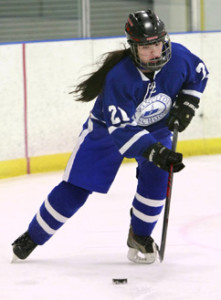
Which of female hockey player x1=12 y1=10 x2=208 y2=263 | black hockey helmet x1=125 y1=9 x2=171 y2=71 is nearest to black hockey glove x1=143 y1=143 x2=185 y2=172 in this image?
female hockey player x1=12 y1=10 x2=208 y2=263

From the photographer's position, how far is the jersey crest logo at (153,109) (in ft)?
9.55

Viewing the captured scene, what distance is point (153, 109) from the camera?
2938mm

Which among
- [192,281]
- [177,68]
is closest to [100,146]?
[177,68]

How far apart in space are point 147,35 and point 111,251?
96 cm

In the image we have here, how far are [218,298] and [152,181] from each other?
1.89 feet

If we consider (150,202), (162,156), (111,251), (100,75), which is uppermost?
(100,75)

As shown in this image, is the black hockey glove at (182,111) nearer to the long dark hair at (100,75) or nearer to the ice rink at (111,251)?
the long dark hair at (100,75)

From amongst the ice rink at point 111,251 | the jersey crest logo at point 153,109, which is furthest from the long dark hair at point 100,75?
the ice rink at point 111,251

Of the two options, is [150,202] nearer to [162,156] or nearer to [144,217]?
[144,217]

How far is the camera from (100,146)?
10.0ft

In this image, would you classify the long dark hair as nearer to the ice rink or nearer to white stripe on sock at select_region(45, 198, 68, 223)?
Answer: white stripe on sock at select_region(45, 198, 68, 223)

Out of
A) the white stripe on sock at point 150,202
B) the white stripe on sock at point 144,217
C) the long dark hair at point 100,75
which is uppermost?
the long dark hair at point 100,75

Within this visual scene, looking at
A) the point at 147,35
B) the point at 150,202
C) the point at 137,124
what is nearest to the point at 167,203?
the point at 150,202

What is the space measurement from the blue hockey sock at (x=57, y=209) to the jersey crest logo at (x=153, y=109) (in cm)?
36
